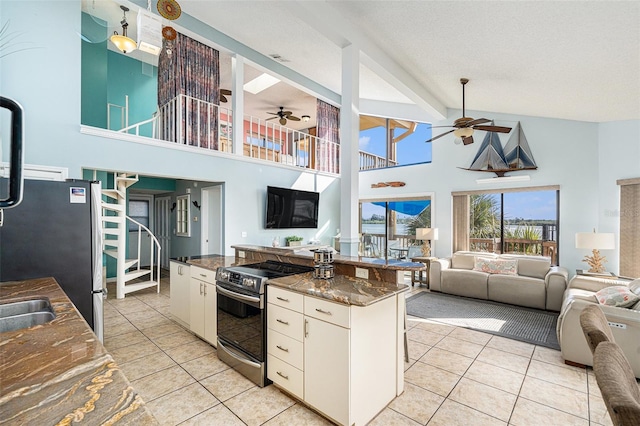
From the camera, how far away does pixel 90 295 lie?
2.63 metres

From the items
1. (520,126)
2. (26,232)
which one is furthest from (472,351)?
(520,126)

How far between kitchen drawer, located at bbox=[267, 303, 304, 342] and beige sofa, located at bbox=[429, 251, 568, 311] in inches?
167

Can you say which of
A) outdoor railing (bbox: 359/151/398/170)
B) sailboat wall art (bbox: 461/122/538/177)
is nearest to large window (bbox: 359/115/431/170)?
outdoor railing (bbox: 359/151/398/170)

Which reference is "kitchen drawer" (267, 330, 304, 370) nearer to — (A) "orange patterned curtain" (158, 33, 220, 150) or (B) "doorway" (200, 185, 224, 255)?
(A) "orange patterned curtain" (158, 33, 220, 150)

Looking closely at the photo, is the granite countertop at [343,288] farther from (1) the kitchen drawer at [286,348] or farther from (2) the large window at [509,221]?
(2) the large window at [509,221]

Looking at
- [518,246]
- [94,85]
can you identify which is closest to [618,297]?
[518,246]

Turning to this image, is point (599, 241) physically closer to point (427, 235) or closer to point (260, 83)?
point (427, 235)

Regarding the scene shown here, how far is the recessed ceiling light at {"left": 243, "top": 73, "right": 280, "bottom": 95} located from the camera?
271 inches

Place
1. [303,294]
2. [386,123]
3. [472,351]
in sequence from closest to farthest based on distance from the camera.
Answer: [303,294], [472,351], [386,123]

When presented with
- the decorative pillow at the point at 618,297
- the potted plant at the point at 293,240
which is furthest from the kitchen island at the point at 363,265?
the potted plant at the point at 293,240

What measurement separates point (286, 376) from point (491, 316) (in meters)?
3.49

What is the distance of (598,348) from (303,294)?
1566mm

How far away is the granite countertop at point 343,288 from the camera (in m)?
1.93

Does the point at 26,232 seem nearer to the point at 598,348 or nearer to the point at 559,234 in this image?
the point at 598,348
